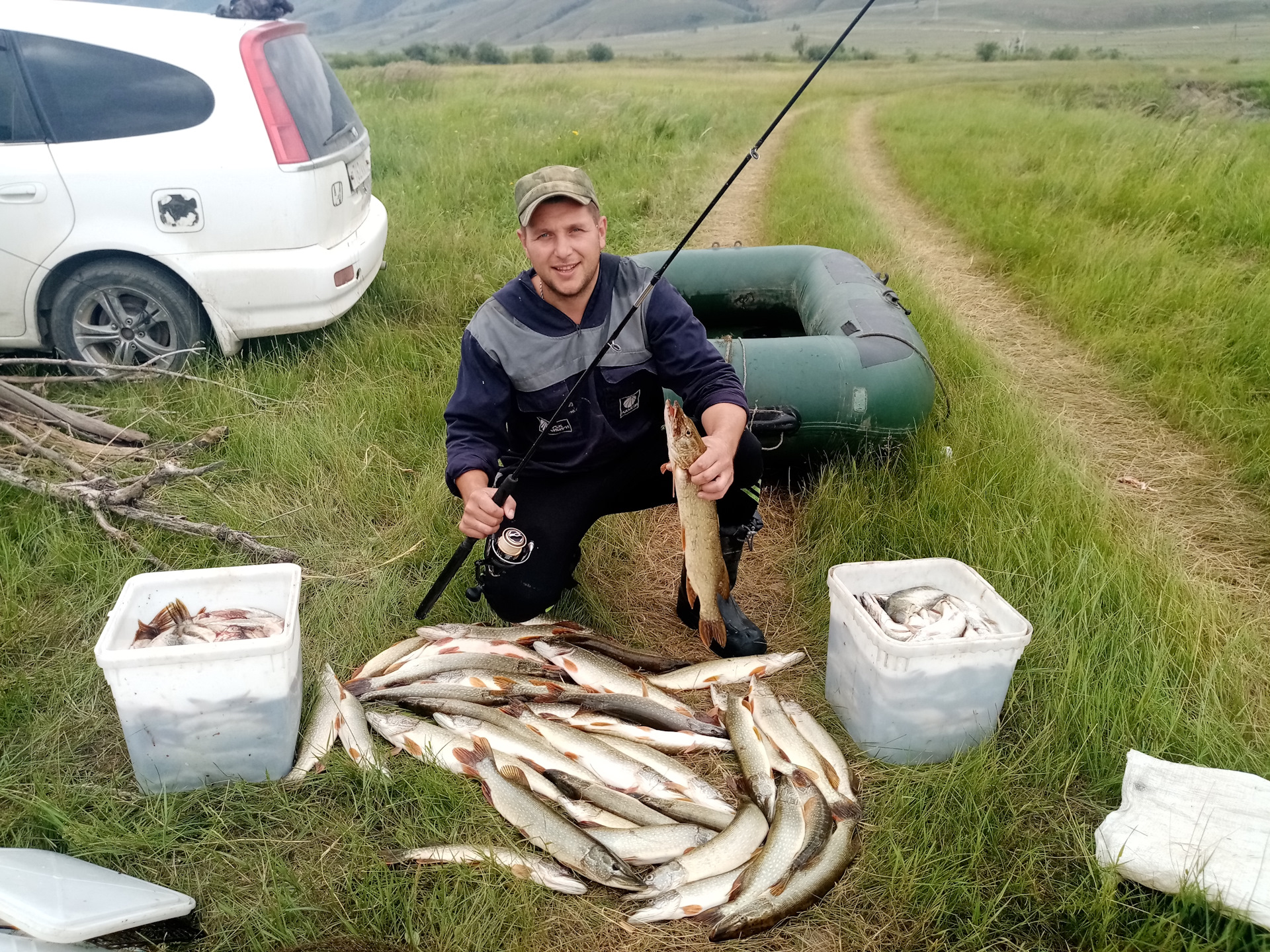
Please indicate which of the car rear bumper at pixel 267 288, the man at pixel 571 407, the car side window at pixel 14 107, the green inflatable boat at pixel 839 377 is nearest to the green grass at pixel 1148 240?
the green inflatable boat at pixel 839 377

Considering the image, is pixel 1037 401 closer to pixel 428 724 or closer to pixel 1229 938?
pixel 1229 938

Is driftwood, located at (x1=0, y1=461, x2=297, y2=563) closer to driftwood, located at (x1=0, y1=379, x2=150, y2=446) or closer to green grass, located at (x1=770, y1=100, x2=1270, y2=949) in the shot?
driftwood, located at (x1=0, y1=379, x2=150, y2=446)

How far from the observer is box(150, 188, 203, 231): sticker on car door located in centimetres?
441

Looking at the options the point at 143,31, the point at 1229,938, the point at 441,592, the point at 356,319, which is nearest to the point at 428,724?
the point at 441,592

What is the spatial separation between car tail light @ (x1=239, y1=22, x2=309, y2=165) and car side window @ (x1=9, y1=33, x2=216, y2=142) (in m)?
0.24

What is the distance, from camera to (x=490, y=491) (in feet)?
8.75

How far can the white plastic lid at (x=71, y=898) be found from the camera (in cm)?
174

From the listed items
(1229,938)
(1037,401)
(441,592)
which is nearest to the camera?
(1229,938)

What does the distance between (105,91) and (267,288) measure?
123cm

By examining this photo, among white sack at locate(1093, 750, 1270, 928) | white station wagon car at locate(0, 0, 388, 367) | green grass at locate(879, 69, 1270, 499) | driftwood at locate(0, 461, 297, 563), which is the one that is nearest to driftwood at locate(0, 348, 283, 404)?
white station wagon car at locate(0, 0, 388, 367)

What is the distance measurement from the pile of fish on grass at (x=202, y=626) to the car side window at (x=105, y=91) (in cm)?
297

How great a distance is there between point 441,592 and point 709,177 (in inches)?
374

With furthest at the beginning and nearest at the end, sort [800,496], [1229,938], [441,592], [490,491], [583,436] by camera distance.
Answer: [800,496] → [441,592] → [583,436] → [490,491] → [1229,938]

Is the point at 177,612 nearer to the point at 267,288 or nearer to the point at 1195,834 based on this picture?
the point at 267,288
